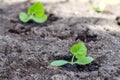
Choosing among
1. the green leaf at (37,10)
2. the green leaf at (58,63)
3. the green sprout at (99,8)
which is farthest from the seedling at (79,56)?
the green sprout at (99,8)

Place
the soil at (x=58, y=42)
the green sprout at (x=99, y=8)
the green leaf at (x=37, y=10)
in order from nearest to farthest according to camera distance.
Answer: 1. the soil at (x=58, y=42)
2. the green leaf at (x=37, y=10)
3. the green sprout at (x=99, y=8)

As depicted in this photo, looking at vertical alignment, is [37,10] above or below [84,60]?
Result: above

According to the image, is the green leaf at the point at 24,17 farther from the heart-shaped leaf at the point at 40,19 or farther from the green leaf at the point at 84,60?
the green leaf at the point at 84,60

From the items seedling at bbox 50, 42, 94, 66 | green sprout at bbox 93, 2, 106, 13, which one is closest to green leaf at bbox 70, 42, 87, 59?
seedling at bbox 50, 42, 94, 66

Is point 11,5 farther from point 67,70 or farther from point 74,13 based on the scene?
point 67,70

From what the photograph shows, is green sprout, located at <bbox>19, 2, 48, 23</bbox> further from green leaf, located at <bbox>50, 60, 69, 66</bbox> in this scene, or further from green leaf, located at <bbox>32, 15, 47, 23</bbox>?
green leaf, located at <bbox>50, 60, 69, 66</bbox>

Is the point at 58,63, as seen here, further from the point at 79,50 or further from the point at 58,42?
the point at 58,42

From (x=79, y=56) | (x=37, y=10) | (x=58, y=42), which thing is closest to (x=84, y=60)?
(x=79, y=56)

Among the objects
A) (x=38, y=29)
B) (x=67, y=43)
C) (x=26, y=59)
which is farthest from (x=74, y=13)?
(x=26, y=59)
